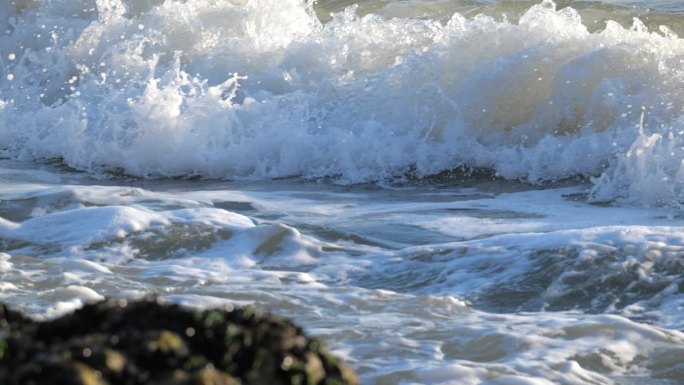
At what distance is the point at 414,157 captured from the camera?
346 inches

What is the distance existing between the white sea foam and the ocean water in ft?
0.07

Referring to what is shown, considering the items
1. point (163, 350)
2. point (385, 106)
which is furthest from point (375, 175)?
point (163, 350)

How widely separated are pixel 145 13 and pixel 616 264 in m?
8.36

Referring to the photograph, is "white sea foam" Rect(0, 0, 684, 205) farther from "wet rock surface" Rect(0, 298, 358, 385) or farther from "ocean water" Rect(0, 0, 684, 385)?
"wet rock surface" Rect(0, 298, 358, 385)

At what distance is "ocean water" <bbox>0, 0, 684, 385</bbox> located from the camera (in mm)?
4398

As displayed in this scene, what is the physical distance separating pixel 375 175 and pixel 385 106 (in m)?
1.14

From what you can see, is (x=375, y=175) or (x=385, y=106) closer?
(x=375, y=175)

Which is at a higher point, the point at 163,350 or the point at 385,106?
the point at 385,106

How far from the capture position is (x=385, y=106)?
9.45 metres

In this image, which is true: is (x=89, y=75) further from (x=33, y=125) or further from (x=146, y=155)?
(x=146, y=155)

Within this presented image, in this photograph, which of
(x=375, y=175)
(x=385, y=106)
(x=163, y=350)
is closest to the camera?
(x=163, y=350)

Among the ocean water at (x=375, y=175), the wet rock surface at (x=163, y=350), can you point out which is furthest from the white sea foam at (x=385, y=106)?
the wet rock surface at (x=163, y=350)

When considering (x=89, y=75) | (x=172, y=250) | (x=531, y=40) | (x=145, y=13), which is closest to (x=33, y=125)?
(x=89, y=75)

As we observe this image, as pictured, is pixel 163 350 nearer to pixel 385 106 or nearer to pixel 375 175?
pixel 375 175
